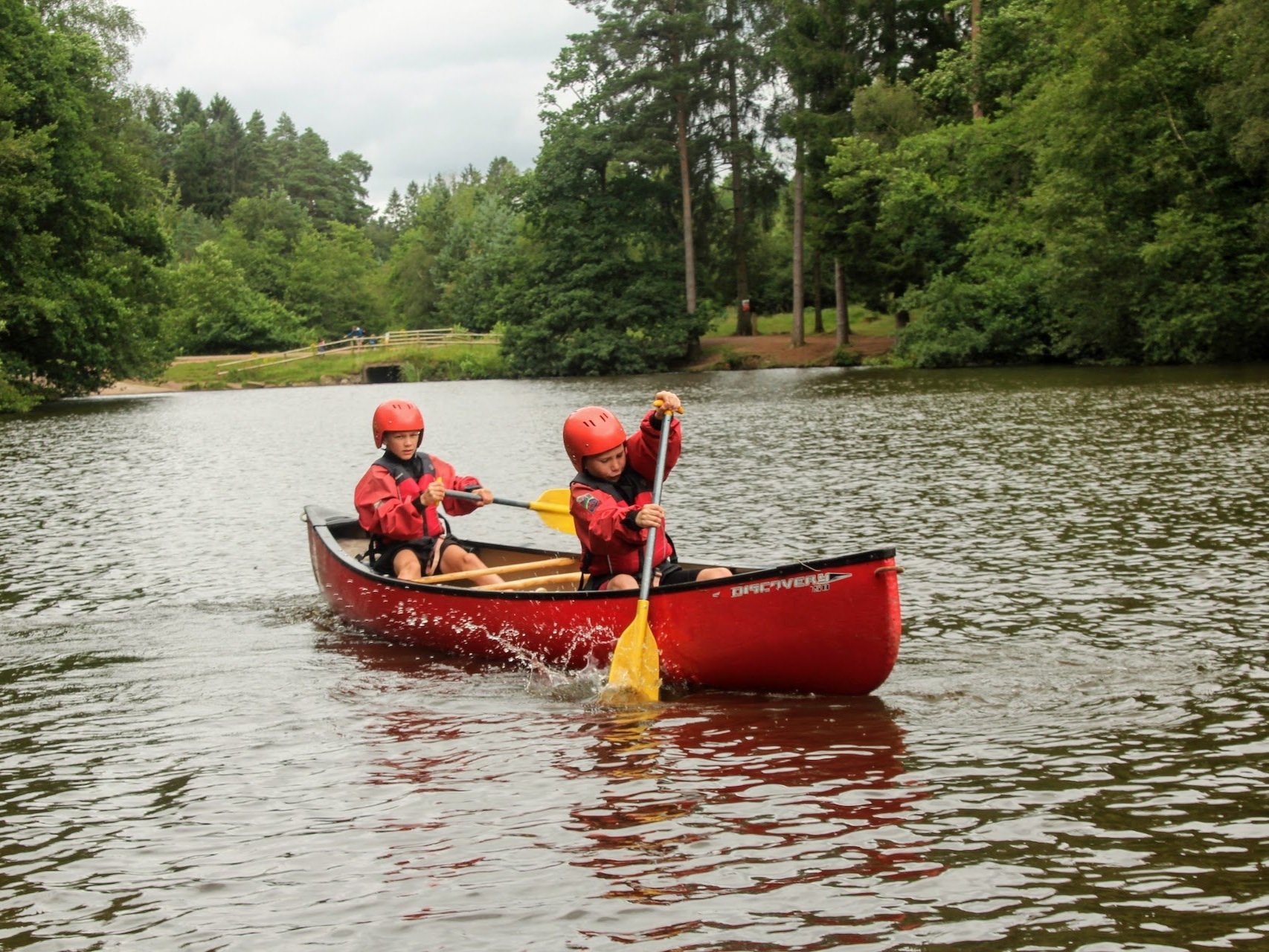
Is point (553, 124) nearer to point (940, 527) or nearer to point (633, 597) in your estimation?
point (940, 527)

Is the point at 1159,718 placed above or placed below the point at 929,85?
below

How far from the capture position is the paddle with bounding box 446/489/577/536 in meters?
10.2

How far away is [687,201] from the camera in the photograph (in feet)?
206

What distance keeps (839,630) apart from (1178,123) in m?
34.4

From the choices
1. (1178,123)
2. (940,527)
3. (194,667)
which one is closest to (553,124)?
(1178,123)

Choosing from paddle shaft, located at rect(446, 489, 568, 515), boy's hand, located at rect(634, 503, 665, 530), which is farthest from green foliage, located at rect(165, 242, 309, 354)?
boy's hand, located at rect(634, 503, 665, 530)

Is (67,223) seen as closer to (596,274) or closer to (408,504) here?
(596,274)

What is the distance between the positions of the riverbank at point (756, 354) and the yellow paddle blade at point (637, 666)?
47.3m

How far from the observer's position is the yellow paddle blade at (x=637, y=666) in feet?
26.3

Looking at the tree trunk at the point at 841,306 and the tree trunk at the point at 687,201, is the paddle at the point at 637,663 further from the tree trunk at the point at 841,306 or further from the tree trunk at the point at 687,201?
the tree trunk at the point at 687,201

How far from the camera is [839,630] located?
24.6 feet

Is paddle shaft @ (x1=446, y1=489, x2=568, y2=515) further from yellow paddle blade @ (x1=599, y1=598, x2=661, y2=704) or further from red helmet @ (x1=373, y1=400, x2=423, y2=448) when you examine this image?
yellow paddle blade @ (x1=599, y1=598, x2=661, y2=704)

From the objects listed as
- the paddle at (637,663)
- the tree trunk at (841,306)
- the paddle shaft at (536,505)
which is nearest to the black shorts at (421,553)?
the paddle shaft at (536,505)

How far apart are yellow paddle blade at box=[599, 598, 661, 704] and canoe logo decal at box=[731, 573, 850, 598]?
68 centimetres
